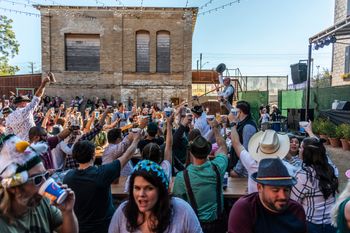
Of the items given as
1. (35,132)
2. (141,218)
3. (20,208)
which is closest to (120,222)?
(141,218)

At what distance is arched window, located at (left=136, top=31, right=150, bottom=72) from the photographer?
23458 mm

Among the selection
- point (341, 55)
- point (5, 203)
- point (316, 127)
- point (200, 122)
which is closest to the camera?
point (5, 203)

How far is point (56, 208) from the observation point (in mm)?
1927

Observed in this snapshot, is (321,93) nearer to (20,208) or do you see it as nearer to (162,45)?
(162,45)

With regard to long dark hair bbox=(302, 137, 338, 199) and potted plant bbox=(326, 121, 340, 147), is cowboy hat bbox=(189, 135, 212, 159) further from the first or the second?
potted plant bbox=(326, 121, 340, 147)

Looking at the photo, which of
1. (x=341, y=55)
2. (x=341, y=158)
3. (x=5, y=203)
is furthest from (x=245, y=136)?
(x=341, y=55)

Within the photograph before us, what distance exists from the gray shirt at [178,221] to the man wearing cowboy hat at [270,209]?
10.5 inches

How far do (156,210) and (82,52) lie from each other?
23.2 metres

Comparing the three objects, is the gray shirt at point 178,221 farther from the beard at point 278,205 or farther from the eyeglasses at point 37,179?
the eyeglasses at point 37,179

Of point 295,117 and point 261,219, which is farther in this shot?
point 295,117

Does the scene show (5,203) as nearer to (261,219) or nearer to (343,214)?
(261,219)

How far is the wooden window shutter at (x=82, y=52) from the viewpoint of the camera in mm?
23406

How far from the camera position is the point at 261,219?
2.08m

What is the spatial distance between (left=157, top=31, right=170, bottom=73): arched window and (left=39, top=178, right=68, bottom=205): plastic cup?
22426 millimetres
